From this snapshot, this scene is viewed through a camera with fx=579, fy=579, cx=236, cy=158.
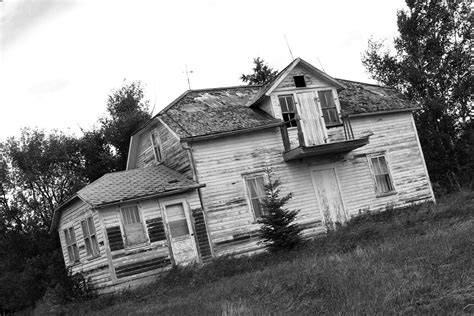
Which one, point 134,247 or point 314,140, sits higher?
point 314,140

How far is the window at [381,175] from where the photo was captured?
23.7m

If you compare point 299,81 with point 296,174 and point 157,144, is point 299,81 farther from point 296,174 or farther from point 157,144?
Answer: point 157,144

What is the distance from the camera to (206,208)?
20.6 meters

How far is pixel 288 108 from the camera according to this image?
74.6 ft

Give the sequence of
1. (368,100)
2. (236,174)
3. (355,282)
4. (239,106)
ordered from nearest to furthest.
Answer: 1. (355,282)
2. (236,174)
3. (239,106)
4. (368,100)

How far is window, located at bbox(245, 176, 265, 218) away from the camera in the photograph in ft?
70.4

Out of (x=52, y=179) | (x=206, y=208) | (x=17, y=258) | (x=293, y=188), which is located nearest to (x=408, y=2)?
(x=293, y=188)

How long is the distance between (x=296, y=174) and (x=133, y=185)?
6236 mm

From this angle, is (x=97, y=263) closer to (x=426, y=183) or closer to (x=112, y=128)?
(x=426, y=183)

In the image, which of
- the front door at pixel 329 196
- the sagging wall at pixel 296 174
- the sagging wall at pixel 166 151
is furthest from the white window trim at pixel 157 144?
the front door at pixel 329 196

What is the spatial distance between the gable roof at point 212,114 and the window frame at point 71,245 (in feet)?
18.6

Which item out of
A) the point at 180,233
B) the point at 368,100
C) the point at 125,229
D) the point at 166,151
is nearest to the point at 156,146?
the point at 166,151

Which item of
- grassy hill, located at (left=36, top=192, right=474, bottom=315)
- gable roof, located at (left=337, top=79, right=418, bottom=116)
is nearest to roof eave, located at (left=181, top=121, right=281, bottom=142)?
gable roof, located at (left=337, top=79, right=418, bottom=116)

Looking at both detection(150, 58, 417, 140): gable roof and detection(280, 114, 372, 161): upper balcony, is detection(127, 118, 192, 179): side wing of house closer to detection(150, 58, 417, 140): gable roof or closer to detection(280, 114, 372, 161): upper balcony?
detection(150, 58, 417, 140): gable roof
